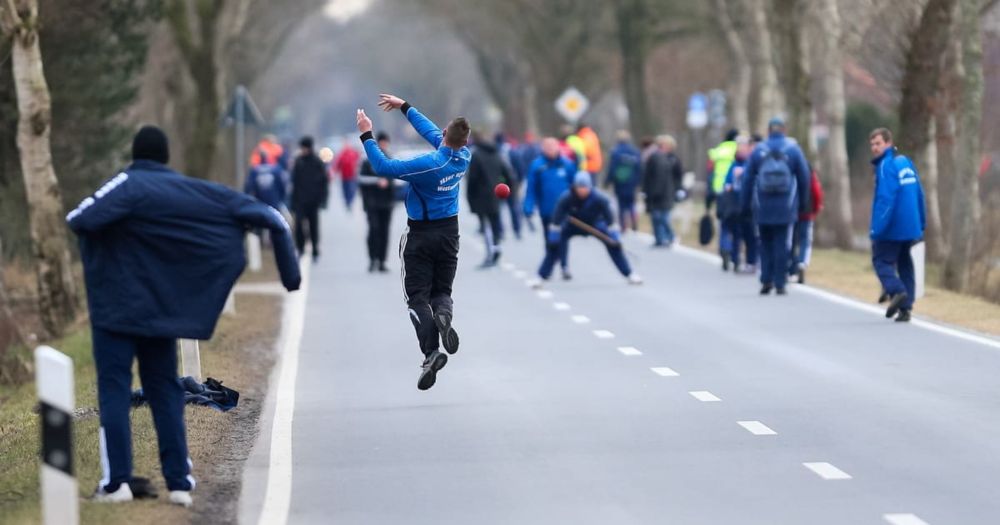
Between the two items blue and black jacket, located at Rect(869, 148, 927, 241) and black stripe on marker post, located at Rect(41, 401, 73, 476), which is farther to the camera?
blue and black jacket, located at Rect(869, 148, 927, 241)

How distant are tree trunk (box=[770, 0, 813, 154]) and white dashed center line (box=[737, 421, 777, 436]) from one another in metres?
20.6

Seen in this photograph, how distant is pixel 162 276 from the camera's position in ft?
29.4

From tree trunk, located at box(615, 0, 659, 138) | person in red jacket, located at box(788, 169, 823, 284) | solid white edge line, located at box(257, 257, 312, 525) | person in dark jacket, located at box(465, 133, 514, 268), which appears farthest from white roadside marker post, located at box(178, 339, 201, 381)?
tree trunk, located at box(615, 0, 659, 138)

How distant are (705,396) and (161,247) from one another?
5274 millimetres

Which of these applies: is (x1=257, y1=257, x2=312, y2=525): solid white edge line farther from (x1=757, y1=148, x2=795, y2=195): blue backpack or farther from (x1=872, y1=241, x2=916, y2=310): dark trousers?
(x1=872, y1=241, x2=916, y2=310): dark trousers

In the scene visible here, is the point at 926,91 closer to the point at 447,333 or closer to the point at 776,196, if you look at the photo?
the point at 776,196

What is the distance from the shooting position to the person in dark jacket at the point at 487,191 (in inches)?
1099

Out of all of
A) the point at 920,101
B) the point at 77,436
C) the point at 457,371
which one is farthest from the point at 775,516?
the point at 920,101

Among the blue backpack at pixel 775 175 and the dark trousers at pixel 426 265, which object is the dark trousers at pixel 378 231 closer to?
the blue backpack at pixel 775 175

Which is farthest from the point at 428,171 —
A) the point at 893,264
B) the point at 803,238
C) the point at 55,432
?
the point at 803,238

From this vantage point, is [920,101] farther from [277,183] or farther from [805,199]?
[277,183]

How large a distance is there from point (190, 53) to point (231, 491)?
2181 centimetres

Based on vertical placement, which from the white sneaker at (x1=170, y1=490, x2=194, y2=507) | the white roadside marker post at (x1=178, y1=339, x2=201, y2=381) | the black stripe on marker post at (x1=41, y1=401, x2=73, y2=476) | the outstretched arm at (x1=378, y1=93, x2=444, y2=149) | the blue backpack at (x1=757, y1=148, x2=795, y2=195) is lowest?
the white roadside marker post at (x1=178, y1=339, x2=201, y2=381)

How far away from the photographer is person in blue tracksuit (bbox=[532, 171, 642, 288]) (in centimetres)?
2398
